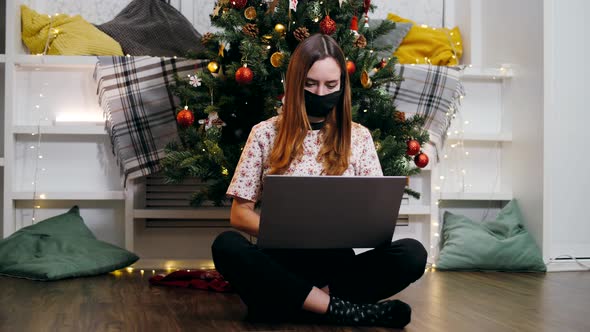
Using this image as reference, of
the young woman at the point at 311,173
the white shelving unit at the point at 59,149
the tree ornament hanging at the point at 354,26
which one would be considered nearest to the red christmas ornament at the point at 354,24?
the tree ornament hanging at the point at 354,26

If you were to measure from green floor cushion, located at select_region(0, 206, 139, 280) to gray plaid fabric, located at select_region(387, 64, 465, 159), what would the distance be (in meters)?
1.43

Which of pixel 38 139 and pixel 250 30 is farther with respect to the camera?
pixel 38 139

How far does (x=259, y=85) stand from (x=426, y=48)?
1330mm

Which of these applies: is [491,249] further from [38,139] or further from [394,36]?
[38,139]

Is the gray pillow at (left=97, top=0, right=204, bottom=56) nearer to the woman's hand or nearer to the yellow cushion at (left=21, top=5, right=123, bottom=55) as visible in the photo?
the yellow cushion at (left=21, top=5, right=123, bottom=55)

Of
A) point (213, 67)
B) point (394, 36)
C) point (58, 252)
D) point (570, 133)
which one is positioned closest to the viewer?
point (213, 67)

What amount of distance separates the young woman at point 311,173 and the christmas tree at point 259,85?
1.92 feet

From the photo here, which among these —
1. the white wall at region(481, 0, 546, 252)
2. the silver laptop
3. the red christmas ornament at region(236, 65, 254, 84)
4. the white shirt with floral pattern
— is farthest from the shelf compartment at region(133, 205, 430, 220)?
the silver laptop

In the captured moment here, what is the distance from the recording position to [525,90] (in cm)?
358

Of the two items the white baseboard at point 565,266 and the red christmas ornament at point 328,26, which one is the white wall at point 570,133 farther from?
the red christmas ornament at point 328,26

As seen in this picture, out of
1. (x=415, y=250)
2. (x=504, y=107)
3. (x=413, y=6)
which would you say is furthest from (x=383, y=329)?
(x=413, y=6)

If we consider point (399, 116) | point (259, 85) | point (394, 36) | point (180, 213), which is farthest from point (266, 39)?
point (394, 36)

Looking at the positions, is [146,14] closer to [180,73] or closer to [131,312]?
[180,73]

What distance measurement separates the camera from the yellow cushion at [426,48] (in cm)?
384
